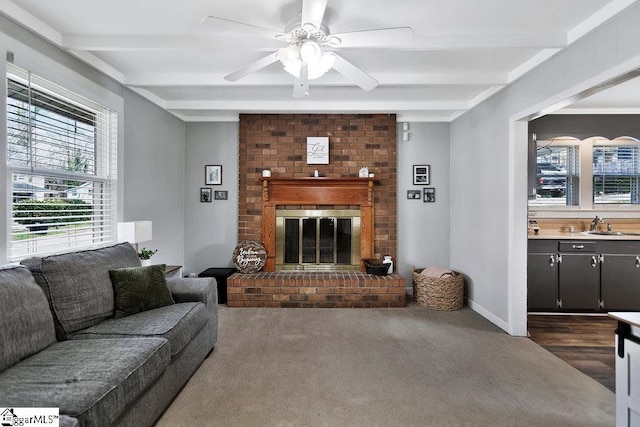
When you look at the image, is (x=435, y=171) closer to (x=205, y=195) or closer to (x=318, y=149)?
(x=318, y=149)

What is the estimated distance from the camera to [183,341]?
2.20 metres

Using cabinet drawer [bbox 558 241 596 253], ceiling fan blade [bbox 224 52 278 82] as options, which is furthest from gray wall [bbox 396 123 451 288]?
ceiling fan blade [bbox 224 52 278 82]

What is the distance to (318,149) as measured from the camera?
4.72 metres

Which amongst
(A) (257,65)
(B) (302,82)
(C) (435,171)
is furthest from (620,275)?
(A) (257,65)

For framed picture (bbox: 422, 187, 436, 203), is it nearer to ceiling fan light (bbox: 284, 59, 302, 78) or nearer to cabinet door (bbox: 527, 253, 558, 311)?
cabinet door (bbox: 527, 253, 558, 311)

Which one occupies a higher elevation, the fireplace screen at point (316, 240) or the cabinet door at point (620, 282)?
the fireplace screen at point (316, 240)

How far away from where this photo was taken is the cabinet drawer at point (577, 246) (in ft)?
12.8

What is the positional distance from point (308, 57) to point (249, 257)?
2975 millimetres

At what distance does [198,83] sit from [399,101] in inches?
92.6

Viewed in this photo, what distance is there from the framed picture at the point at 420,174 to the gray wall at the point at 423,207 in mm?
48

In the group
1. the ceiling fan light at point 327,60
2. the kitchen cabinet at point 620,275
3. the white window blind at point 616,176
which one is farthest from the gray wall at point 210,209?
the white window blind at point 616,176

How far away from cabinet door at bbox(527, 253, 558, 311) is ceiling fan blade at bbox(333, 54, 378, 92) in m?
2.91

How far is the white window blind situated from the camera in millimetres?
4441

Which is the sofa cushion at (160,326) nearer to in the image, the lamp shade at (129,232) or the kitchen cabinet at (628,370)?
the lamp shade at (129,232)
